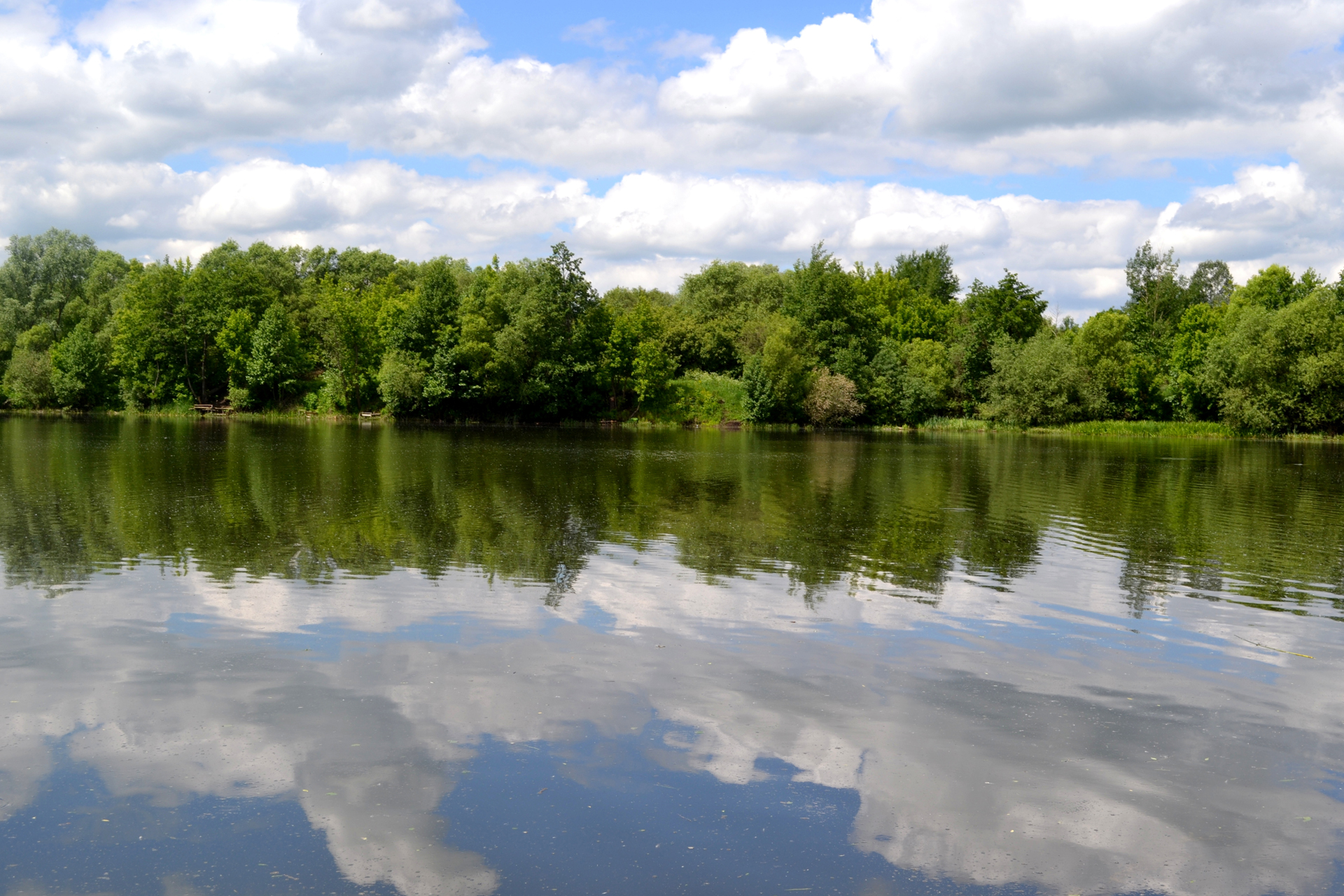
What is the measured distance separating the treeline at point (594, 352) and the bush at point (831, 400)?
0.18 meters

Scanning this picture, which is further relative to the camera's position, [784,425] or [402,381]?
[784,425]

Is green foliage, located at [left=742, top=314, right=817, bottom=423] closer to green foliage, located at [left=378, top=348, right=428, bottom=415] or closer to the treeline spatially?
the treeline

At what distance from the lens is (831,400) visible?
91.1 m

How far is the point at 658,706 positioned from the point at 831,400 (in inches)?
3276

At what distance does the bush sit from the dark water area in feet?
223

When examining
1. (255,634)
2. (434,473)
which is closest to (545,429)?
(434,473)

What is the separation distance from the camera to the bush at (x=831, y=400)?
299ft

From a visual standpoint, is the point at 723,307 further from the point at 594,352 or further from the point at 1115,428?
the point at 1115,428

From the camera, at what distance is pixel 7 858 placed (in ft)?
20.9

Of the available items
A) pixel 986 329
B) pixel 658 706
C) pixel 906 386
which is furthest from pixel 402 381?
pixel 658 706

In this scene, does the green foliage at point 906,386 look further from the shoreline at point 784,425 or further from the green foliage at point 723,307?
the green foliage at point 723,307

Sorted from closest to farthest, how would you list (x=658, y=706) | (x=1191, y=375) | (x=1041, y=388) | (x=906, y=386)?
1. (x=658, y=706)
2. (x=1041, y=388)
3. (x=1191, y=375)
4. (x=906, y=386)

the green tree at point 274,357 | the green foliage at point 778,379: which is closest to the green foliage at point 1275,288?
the green foliage at point 778,379

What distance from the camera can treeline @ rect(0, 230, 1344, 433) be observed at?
9025 centimetres
